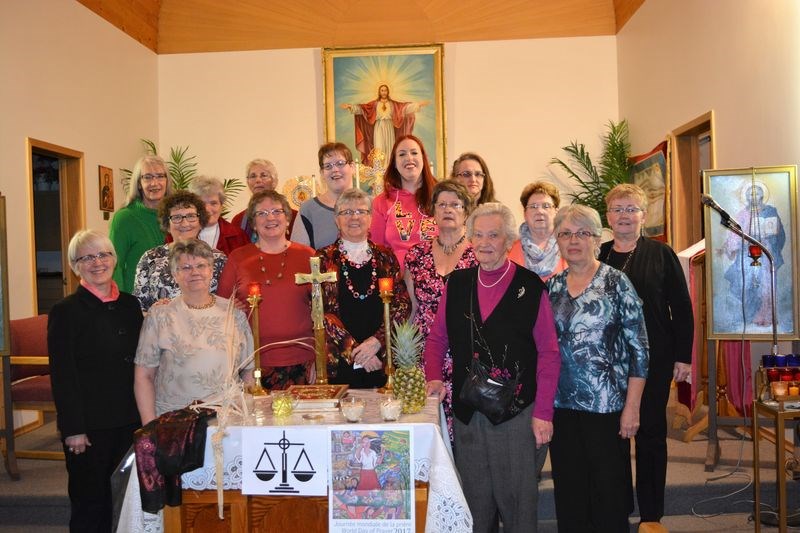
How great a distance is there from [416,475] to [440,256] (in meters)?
1.20

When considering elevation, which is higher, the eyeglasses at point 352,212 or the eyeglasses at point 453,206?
the eyeglasses at point 453,206

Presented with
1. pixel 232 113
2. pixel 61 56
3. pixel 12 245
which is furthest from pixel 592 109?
pixel 12 245

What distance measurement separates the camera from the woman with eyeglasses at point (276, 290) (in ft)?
11.5

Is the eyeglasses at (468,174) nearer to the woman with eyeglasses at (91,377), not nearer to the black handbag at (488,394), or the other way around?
the black handbag at (488,394)

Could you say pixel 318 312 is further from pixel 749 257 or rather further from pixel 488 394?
pixel 749 257

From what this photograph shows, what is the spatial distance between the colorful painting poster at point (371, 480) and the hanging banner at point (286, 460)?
49 mm

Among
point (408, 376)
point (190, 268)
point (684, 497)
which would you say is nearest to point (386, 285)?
point (408, 376)

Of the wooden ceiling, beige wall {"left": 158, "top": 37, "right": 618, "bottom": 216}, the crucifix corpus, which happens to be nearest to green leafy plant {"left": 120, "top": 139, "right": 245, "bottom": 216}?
beige wall {"left": 158, "top": 37, "right": 618, "bottom": 216}

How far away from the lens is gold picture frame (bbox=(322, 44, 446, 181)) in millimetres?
9438

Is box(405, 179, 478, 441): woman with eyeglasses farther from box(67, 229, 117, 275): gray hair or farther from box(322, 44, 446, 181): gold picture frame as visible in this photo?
box(322, 44, 446, 181): gold picture frame

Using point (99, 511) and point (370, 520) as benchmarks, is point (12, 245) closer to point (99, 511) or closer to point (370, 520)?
point (99, 511)

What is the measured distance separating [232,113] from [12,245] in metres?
3.87

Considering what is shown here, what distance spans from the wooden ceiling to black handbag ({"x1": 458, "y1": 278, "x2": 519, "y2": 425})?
7.36 m

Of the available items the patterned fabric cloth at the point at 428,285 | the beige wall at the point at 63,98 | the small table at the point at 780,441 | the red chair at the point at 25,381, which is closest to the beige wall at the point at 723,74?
the small table at the point at 780,441
